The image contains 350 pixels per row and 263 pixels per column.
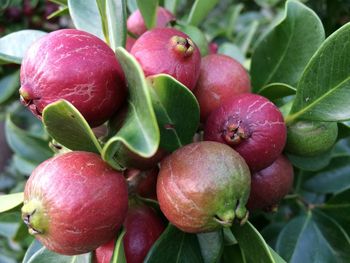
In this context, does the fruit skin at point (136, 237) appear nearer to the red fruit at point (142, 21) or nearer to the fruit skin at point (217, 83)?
the fruit skin at point (217, 83)

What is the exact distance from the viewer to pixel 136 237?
983mm

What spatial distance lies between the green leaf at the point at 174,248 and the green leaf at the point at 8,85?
1.26 metres

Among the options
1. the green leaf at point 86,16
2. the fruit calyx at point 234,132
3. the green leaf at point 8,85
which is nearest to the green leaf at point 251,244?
the fruit calyx at point 234,132

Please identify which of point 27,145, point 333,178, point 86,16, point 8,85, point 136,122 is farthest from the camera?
point 8,85

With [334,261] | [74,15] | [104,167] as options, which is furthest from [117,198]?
[334,261]

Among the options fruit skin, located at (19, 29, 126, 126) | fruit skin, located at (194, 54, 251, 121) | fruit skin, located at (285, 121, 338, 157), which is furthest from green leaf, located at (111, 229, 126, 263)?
fruit skin, located at (285, 121, 338, 157)

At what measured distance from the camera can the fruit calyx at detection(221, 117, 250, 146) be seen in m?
0.95

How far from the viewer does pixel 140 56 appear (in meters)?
0.97

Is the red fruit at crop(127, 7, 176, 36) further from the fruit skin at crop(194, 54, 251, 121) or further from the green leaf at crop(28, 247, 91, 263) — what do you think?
the green leaf at crop(28, 247, 91, 263)

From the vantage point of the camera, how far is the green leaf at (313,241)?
130cm

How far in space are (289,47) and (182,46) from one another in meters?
0.41

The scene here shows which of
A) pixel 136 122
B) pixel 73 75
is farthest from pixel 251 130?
pixel 73 75

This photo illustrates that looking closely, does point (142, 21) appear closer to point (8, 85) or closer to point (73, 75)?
point (73, 75)

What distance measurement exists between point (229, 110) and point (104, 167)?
0.92ft
